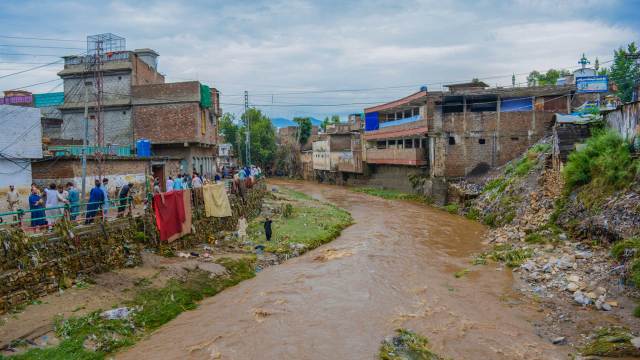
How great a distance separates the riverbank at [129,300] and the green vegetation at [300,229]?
0.14 meters

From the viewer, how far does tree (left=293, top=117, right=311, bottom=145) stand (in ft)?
233

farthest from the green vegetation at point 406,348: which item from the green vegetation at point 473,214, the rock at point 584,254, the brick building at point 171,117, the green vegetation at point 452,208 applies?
the brick building at point 171,117

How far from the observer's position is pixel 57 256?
11.3 metres

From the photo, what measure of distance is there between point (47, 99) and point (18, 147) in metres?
19.3

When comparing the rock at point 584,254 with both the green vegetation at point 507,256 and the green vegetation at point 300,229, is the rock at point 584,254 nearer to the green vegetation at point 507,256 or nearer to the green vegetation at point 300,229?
the green vegetation at point 507,256

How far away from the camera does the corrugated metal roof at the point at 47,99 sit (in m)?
32.1

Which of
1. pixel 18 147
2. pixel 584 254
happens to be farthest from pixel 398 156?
pixel 18 147

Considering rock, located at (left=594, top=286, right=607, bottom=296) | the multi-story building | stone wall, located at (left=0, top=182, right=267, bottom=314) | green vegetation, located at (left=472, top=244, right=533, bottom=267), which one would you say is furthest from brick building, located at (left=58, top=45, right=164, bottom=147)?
rock, located at (left=594, top=286, right=607, bottom=296)

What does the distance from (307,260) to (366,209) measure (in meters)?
15.4

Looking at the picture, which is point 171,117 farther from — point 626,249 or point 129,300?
point 626,249

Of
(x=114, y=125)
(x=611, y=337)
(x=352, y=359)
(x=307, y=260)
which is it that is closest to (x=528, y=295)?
(x=611, y=337)

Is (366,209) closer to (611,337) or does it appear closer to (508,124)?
(508,124)

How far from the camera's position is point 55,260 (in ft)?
36.7

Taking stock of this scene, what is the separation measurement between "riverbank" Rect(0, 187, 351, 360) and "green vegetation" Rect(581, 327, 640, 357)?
9.48 meters
